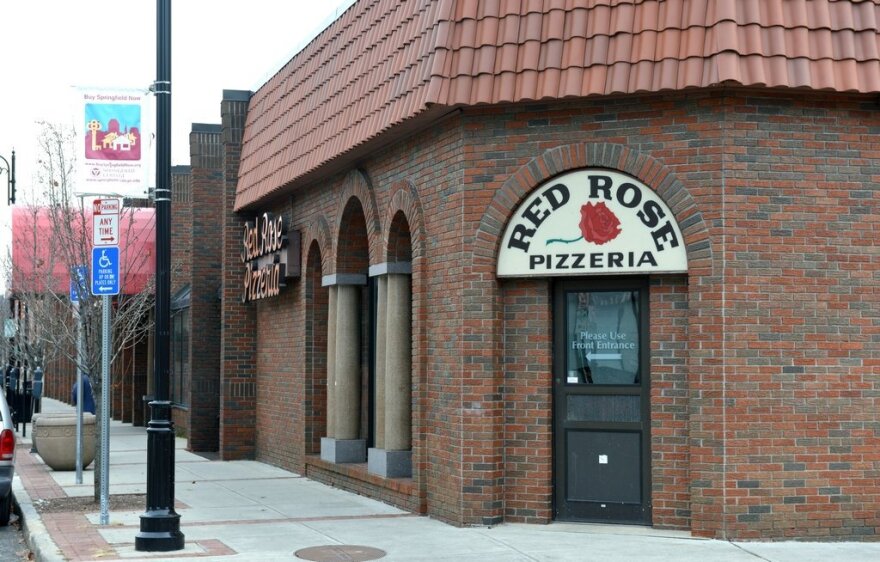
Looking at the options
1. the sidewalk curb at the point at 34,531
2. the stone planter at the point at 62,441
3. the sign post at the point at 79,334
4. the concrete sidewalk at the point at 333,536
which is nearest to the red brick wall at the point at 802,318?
the concrete sidewalk at the point at 333,536

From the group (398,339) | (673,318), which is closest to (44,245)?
(398,339)

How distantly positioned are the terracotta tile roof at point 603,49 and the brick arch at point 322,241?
3.10m

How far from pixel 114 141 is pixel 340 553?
490cm

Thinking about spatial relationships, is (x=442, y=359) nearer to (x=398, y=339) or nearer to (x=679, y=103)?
(x=398, y=339)

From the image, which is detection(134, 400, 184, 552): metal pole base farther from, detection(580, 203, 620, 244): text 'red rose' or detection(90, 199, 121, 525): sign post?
detection(580, 203, 620, 244): text 'red rose'

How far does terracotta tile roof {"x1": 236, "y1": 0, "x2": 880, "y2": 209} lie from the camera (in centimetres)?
1073

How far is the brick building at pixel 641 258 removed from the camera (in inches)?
430

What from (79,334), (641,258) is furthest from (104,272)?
(641,258)

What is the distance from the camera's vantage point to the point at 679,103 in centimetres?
1127

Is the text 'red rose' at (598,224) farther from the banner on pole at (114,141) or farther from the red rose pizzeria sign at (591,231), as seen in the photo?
the banner on pole at (114,141)

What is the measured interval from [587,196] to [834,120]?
2465 millimetres

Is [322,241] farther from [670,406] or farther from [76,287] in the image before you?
[670,406]

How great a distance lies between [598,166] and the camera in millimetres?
11664

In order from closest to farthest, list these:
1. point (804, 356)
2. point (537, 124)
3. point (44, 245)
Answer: point (804, 356), point (537, 124), point (44, 245)
